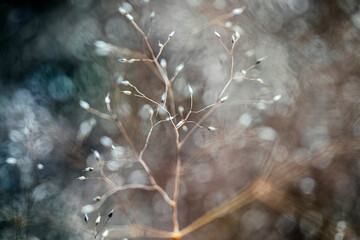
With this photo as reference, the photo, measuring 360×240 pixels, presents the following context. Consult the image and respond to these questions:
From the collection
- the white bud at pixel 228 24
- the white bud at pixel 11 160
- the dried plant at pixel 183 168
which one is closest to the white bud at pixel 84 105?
the dried plant at pixel 183 168

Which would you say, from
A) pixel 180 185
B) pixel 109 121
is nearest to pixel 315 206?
pixel 180 185

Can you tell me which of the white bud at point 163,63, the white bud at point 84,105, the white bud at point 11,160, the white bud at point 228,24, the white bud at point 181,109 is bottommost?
the white bud at point 11,160

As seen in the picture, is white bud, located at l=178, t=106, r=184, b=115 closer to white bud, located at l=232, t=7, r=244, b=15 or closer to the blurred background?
the blurred background

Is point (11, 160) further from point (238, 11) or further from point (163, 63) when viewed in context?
point (238, 11)

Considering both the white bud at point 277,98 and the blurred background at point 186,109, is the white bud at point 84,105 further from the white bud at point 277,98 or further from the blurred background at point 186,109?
the white bud at point 277,98

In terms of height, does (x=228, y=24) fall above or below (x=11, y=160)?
above

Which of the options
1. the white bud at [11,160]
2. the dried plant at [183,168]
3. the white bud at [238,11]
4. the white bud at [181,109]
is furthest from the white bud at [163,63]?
the white bud at [11,160]

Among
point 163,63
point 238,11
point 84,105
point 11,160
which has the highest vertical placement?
point 238,11

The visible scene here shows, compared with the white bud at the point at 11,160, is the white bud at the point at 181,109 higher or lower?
higher

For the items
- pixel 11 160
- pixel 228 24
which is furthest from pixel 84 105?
pixel 228 24
